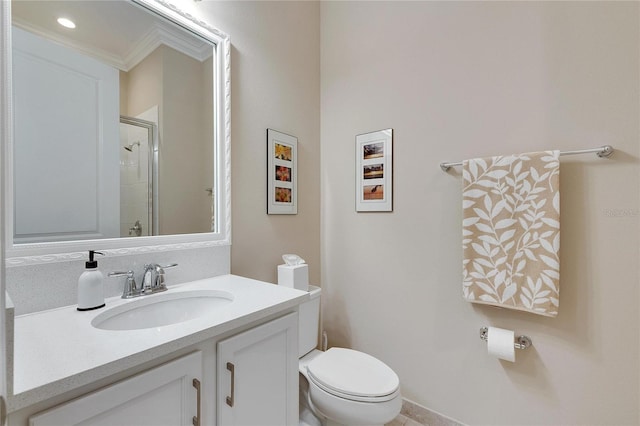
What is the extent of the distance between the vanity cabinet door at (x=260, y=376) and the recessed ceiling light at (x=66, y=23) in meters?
1.22

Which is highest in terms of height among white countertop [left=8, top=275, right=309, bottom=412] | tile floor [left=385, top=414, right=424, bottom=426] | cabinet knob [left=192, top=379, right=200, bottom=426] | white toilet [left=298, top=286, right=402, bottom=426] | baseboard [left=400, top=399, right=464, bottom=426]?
white countertop [left=8, top=275, right=309, bottom=412]

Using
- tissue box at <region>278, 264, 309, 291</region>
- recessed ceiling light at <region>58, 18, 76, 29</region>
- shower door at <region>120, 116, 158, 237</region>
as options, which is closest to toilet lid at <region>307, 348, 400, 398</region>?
tissue box at <region>278, 264, 309, 291</region>

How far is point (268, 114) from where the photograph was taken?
168 cm

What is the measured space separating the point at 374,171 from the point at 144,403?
154 cm

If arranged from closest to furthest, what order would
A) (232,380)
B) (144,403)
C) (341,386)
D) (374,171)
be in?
(144,403), (232,380), (341,386), (374,171)

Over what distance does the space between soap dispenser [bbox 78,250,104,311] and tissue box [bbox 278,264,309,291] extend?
816 mm

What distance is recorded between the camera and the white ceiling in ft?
3.16

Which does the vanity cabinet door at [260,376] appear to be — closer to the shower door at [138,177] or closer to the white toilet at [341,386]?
the white toilet at [341,386]

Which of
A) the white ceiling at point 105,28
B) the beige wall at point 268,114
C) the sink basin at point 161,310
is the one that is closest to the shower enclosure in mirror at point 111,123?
the white ceiling at point 105,28

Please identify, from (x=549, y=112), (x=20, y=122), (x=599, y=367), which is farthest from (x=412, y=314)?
(x=20, y=122)

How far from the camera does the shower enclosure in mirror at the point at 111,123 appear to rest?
0.94 meters

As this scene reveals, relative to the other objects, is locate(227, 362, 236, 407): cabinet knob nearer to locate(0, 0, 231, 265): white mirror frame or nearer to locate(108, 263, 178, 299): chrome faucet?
locate(108, 263, 178, 299): chrome faucet

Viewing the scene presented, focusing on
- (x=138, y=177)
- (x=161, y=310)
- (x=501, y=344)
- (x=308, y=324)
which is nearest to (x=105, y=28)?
(x=138, y=177)

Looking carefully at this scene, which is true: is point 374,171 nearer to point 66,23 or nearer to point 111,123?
point 111,123
